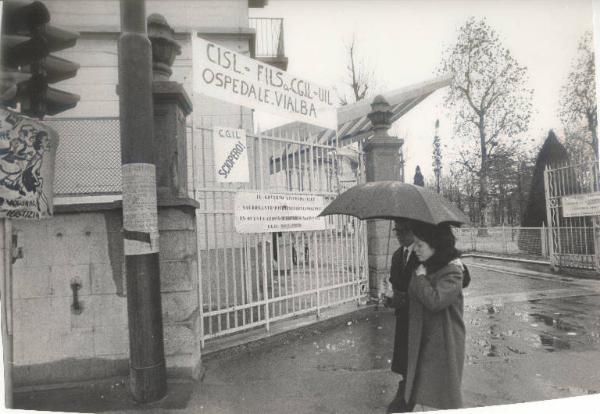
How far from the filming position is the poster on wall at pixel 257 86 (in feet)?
14.7

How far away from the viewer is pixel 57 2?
862 cm

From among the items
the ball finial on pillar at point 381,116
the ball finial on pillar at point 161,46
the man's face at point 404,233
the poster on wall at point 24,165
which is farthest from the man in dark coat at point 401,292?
the ball finial on pillar at point 381,116

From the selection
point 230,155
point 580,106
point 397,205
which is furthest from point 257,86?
point 580,106

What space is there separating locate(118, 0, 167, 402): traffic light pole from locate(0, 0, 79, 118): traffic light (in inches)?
19.7

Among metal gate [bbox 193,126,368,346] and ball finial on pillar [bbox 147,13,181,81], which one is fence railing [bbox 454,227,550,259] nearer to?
metal gate [bbox 193,126,368,346]

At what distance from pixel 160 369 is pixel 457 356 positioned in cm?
240

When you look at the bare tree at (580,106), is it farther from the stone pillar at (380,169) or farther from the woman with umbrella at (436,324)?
the woman with umbrella at (436,324)

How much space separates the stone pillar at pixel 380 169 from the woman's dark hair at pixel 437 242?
3835mm

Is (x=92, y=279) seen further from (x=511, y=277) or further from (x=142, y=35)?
(x=511, y=277)

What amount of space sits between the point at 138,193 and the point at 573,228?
10294 millimetres

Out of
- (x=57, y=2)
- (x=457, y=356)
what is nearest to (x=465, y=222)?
(x=457, y=356)

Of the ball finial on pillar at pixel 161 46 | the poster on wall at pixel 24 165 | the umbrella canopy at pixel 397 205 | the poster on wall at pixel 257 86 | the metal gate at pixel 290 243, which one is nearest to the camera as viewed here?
the umbrella canopy at pixel 397 205

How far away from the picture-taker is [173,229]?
154 inches

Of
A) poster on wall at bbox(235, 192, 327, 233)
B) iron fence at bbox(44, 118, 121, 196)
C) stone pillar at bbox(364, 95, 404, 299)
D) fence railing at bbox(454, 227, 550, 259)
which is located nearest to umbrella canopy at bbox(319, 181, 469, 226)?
poster on wall at bbox(235, 192, 327, 233)
